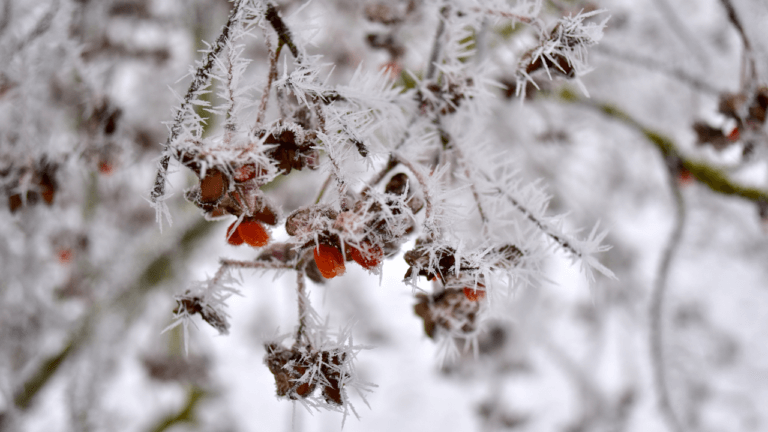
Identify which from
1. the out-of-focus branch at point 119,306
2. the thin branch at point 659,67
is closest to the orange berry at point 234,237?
the thin branch at point 659,67

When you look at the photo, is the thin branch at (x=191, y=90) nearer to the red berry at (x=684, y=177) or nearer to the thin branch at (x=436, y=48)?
the thin branch at (x=436, y=48)

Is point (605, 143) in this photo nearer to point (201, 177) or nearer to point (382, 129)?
point (382, 129)

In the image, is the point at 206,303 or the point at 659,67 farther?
the point at 659,67

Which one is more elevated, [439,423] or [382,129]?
[382,129]

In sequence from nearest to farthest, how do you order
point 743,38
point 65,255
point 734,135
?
point 743,38 < point 734,135 < point 65,255

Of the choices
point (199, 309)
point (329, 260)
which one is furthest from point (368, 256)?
point (199, 309)

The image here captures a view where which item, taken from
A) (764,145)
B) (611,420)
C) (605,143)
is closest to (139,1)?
(764,145)

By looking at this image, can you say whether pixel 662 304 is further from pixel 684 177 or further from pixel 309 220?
pixel 309 220
